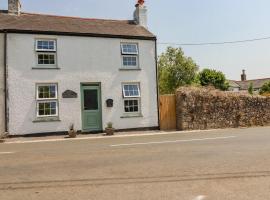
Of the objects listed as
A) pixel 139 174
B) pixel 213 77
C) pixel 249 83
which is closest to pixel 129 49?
pixel 139 174

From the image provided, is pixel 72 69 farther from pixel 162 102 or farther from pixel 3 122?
pixel 162 102

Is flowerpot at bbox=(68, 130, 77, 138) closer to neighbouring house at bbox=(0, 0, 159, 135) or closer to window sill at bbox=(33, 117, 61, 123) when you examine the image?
neighbouring house at bbox=(0, 0, 159, 135)

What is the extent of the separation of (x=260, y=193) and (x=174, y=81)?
1448 inches

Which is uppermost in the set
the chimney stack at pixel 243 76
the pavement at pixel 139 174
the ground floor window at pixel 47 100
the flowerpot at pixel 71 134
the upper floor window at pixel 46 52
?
Answer: the chimney stack at pixel 243 76

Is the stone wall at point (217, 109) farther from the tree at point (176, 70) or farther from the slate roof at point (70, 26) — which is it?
the tree at point (176, 70)

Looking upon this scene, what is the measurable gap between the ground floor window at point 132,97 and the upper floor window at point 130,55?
116 cm

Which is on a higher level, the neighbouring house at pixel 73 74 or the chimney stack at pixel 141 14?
the chimney stack at pixel 141 14

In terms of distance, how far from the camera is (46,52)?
18.7m

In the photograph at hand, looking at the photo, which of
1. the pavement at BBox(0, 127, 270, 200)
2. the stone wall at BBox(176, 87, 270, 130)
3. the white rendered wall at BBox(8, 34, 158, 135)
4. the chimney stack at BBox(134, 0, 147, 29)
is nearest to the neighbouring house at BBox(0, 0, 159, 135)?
the white rendered wall at BBox(8, 34, 158, 135)

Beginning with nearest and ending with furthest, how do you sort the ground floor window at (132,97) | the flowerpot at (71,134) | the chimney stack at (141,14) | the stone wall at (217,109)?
the flowerpot at (71,134), the ground floor window at (132,97), the stone wall at (217,109), the chimney stack at (141,14)

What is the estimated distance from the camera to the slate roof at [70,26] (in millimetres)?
18609

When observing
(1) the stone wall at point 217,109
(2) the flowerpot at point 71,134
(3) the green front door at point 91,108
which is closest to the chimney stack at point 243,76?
(1) the stone wall at point 217,109

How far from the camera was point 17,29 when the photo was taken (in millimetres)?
18078

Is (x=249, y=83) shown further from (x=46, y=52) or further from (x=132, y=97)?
(x=46, y=52)
